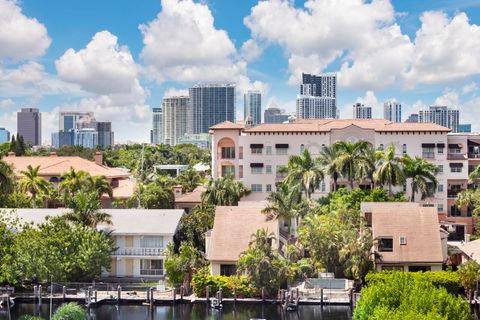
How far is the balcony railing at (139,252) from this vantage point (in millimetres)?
55500

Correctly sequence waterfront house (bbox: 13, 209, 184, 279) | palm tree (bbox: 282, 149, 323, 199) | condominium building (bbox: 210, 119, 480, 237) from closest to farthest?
waterfront house (bbox: 13, 209, 184, 279) < palm tree (bbox: 282, 149, 323, 199) < condominium building (bbox: 210, 119, 480, 237)

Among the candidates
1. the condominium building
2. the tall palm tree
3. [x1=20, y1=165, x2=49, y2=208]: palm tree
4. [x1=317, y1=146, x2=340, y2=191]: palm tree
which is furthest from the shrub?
[x1=20, y1=165, x2=49, y2=208]: palm tree

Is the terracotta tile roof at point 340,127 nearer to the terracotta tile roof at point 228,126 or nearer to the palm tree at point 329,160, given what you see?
the terracotta tile roof at point 228,126

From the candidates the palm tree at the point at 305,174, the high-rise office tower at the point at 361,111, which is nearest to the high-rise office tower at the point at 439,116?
the high-rise office tower at the point at 361,111

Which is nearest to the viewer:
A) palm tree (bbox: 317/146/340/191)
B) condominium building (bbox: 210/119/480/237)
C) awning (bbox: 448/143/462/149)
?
palm tree (bbox: 317/146/340/191)

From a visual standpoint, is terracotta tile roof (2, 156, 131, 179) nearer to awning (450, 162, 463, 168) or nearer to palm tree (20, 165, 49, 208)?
palm tree (20, 165, 49, 208)

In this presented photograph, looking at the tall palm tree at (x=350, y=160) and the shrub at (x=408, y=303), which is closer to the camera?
the shrub at (x=408, y=303)

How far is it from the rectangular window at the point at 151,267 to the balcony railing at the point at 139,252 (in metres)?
0.64

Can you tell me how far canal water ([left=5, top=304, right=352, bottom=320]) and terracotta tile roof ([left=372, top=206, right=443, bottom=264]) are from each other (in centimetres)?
762

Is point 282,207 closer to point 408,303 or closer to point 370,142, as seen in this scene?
point 370,142

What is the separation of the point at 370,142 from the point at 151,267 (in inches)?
1238

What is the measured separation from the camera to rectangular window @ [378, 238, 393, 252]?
51.8 metres

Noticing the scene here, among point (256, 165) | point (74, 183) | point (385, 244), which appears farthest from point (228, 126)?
point (385, 244)

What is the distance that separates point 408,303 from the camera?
3238 cm
